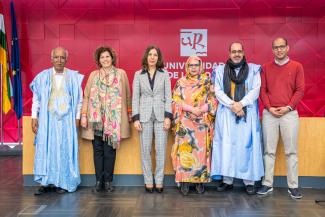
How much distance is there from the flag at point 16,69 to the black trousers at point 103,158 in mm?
2831

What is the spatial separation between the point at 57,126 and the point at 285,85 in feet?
7.88

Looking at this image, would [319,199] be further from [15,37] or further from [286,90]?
[15,37]

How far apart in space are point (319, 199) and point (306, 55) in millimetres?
3116

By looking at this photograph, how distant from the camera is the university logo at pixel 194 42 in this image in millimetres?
6621

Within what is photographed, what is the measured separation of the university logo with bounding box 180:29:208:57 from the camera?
6.62m

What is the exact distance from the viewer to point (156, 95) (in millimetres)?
4281

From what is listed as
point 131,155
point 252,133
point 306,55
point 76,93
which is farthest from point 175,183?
point 306,55

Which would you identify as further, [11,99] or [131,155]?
[11,99]

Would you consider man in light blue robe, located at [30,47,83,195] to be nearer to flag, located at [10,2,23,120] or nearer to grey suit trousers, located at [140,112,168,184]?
grey suit trousers, located at [140,112,168,184]

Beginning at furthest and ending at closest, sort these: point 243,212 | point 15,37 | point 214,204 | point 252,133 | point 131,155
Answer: point 15,37, point 131,155, point 252,133, point 214,204, point 243,212

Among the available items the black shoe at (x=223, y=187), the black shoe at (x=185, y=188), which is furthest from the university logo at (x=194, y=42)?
the black shoe at (x=185, y=188)

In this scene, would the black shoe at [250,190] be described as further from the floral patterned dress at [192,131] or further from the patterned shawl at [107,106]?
the patterned shawl at [107,106]

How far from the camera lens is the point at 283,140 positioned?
427 centimetres

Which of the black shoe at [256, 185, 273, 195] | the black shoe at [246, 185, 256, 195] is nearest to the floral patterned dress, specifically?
the black shoe at [246, 185, 256, 195]
